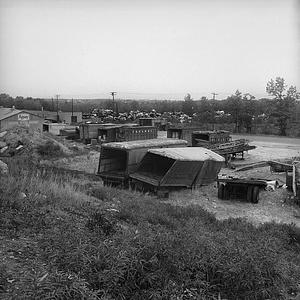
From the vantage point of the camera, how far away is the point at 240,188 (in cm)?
1013

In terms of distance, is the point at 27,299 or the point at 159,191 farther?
the point at 159,191

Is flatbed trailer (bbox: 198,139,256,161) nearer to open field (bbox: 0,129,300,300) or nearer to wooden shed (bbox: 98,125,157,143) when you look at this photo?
wooden shed (bbox: 98,125,157,143)

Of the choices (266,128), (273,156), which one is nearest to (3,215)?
(273,156)

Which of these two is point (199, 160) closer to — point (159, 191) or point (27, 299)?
point (159, 191)

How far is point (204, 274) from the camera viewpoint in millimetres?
3074

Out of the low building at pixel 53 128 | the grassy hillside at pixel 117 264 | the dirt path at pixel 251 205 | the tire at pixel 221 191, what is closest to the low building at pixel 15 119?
the low building at pixel 53 128

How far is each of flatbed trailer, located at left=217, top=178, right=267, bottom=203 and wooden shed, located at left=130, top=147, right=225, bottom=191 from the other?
3.01 ft

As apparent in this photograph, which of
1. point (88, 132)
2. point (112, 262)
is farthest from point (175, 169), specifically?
point (88, 132)

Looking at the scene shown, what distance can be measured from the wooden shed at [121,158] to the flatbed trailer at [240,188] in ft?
9.25

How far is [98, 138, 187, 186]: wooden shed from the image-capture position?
11.0 meters

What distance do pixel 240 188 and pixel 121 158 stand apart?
432 centimetres

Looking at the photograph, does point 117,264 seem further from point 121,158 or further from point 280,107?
point 280,107

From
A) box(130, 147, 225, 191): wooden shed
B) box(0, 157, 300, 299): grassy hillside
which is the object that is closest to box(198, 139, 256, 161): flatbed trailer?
box(130, 147, 225, 191): wooden shed

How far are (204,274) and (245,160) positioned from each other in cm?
1697
